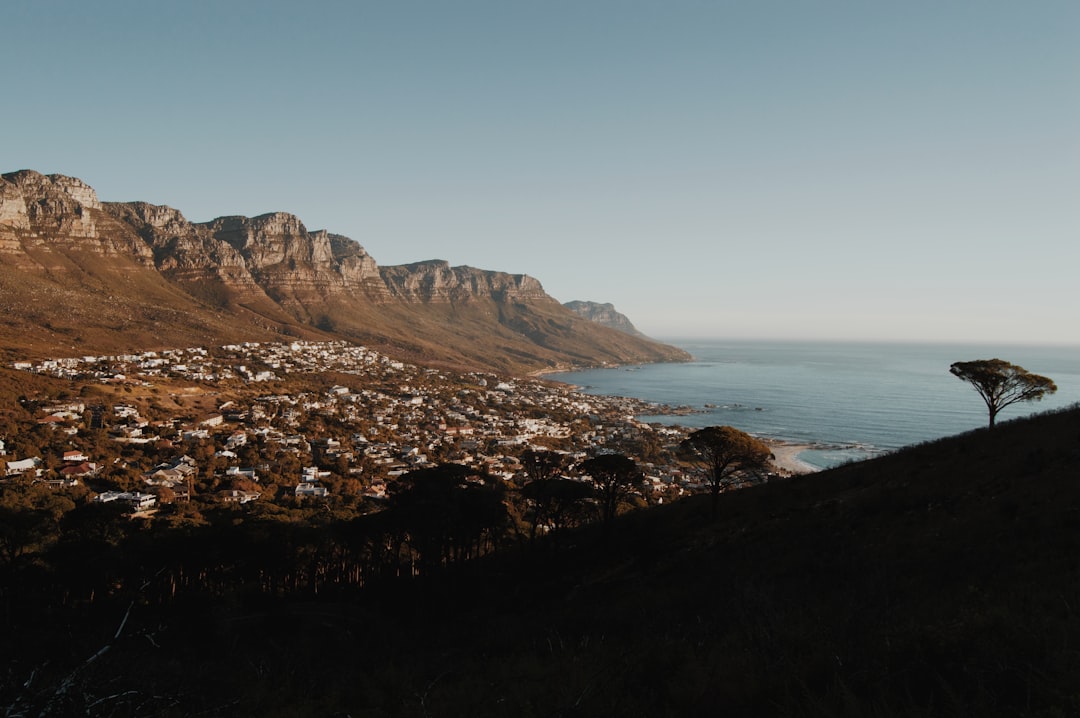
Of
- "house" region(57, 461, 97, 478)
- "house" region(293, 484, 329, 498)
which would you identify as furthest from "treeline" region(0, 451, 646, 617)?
"house" region(293, 484, 329, 498)

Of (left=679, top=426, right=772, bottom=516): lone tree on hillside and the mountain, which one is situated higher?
the mountain

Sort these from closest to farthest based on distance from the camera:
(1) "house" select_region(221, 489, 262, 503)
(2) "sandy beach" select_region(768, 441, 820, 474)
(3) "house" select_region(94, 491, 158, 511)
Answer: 1. (3) "house" select_region(94, 491, 158, 511)
2. (1) "house" select_region(221, 489, 262, 503)
3. (2) "sandy beach" select_region(768, 441, 820, 474)

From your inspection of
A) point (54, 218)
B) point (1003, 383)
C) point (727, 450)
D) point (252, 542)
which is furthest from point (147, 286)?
point (1003, 383)

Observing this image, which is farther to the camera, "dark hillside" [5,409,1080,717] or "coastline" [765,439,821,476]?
"coastline" [765,439,821,476]

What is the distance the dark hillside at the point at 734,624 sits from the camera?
196 inches

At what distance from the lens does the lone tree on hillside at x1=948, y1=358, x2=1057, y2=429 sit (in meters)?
26.9

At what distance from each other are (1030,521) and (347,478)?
49.6 m

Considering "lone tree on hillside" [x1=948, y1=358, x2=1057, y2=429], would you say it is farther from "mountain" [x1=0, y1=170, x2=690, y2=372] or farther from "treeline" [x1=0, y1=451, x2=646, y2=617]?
"mountain" [x1=0, y1=170, x2=690, y2=372]

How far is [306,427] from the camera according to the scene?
69.2 meters

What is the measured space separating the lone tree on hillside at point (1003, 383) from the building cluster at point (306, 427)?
82.2 feet

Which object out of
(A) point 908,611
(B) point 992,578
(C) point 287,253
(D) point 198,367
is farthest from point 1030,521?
(C) point 287,253

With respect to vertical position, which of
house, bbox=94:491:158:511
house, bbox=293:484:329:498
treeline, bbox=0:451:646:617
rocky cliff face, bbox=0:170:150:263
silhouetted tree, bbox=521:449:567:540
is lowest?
house, bbox=293:484:329:498

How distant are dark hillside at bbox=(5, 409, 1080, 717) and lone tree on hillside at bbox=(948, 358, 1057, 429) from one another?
16.9ft

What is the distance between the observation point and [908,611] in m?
7.64
